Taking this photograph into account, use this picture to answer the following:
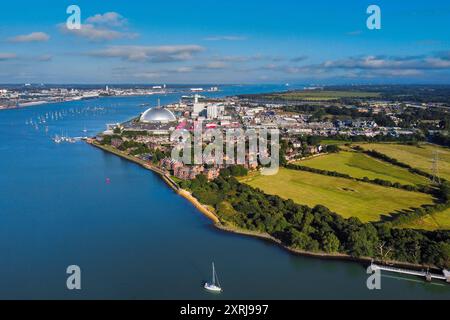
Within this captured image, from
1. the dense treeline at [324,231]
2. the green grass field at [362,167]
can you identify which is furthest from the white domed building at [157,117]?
the dense treeline at [324,231]

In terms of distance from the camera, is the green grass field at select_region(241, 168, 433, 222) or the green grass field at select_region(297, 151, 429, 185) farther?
the green grass field at select_region(297, 151, 429, 185)

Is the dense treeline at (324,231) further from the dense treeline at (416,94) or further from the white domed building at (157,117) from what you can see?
the dense treeline at (416,94)

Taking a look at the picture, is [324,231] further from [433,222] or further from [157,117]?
[157,117]

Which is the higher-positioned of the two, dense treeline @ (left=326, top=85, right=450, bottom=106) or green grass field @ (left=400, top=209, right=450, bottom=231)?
dense treeline @ (left=326, top=85, right=450, bottom=106)

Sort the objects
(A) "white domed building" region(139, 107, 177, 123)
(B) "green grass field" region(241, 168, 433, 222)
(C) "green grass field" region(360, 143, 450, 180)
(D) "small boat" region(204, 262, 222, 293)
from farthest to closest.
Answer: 1. (A) "white domed building" region(139, 107, 177, 123)
2. (C) "green grass field" region(360, 143, 450, 180)
3. (B) "green grass field" region(241, 168, 433, 222)
4. (D) "small boat" region(204, 262, 222, 293)

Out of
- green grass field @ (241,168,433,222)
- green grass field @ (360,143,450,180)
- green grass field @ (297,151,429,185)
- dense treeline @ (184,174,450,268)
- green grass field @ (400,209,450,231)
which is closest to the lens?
dense treeline @ (184,174,450,268)

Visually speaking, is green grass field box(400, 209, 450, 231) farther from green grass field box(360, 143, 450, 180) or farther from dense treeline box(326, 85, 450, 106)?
dense treeline box(326, 85, 450, 106)

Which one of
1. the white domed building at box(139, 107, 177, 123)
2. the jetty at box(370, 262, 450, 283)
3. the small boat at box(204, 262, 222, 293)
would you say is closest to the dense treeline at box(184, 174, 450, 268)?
the jetty at box(370, 262, 450, 283)

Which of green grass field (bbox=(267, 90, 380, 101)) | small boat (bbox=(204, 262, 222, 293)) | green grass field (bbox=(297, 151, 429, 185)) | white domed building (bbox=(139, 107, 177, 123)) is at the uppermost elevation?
green grass field (bbox=(267, 90, 380, 101))
